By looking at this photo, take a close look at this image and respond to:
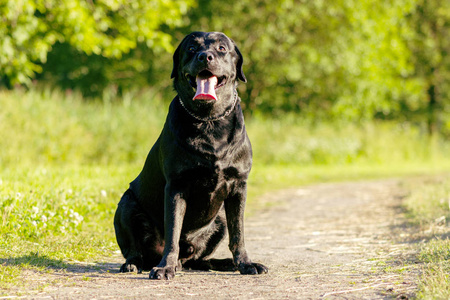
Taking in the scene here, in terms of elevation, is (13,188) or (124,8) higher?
(124,8)

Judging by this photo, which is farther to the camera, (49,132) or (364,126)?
(364,126)

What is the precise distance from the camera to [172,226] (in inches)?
156

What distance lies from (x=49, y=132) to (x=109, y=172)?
311 centimetres

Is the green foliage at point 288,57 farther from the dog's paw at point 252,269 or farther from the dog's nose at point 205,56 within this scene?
the dog's paw at point 252,269

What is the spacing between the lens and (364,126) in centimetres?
1997

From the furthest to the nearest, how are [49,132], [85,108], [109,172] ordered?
1. [85,108]
2. [49,132]
3. [109,172]

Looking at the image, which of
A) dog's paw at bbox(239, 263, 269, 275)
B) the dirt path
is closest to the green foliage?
the dirt path

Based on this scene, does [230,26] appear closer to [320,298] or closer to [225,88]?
[225,88]

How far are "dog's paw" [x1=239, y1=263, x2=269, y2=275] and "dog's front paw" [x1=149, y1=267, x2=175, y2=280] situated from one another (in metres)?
0.55

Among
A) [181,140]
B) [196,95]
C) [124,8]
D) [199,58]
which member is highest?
[124,8]

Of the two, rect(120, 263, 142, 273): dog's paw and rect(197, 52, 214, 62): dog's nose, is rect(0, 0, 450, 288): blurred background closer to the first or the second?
rect(120, 263, 142, 273): dog's paw

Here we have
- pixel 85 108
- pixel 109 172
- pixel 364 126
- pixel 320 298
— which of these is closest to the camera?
pixel 320 298

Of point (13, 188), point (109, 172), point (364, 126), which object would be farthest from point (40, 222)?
point (364, 126)

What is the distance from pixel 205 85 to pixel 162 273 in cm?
135
